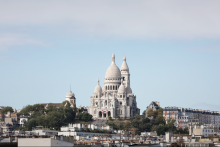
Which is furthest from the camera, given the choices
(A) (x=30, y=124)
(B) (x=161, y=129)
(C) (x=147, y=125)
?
(C) (x=147, y=125)

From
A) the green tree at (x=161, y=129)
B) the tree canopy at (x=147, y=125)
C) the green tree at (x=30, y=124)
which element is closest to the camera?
the green tree at (x=161, y=129)

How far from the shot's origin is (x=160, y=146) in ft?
271

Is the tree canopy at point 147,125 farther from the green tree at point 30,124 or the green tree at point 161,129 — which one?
the green tree at point 30,124

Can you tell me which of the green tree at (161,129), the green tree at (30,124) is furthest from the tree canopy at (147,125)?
the green tree at (30,124)

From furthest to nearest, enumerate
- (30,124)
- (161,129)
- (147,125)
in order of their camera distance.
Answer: (147,125) < (30,124) < (161,129)

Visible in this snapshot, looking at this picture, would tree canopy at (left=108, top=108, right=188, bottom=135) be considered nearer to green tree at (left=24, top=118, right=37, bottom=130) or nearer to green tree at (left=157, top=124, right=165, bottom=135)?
green tree at (left=157, top=124, right=165, bottom=135)

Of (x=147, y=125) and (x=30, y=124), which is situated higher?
(x=30, y=124)

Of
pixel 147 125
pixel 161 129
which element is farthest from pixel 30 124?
pixel 161 129

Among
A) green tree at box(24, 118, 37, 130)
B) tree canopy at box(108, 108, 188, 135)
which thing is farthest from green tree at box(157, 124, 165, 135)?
green tree at box(24, 118, 37, 130)

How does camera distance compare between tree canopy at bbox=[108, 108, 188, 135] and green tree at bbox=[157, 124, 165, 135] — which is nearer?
green tree at bbox=[157, 124, 165, 135]

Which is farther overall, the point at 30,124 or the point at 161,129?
the point at 30,124

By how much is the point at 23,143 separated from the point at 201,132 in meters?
80.6

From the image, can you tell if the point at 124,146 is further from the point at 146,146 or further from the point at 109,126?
the point at 109,126

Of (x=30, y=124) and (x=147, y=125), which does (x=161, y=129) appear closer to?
(x=147, y=125)
